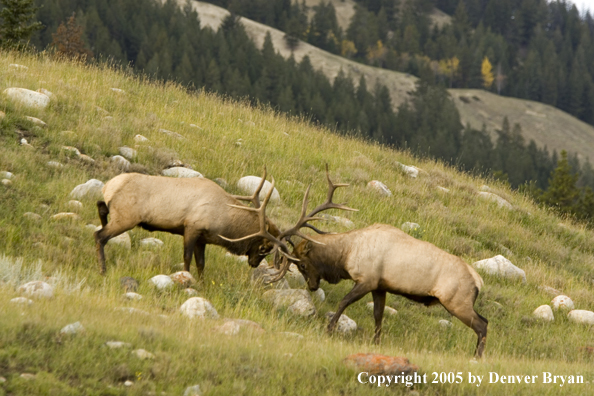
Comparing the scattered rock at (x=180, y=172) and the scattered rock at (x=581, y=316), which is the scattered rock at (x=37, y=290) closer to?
the scattered rock at (x=180, y=172)

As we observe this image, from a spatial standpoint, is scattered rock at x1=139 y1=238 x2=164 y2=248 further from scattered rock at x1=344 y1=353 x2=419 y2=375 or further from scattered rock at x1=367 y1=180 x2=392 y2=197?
scattered rock at x1=367 y1=180 x2=392 y2=197

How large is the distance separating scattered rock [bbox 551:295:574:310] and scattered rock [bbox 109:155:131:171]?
7317 millimetres

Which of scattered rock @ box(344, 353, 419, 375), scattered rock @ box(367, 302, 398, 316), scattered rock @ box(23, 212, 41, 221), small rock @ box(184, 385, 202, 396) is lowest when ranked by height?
scattered rock @ box(367, 302, 398, 316)

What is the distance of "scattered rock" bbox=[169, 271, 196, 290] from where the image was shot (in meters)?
7.92

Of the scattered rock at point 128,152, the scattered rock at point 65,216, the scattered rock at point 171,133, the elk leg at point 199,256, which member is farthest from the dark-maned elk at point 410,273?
the scattered rock at point 171,133

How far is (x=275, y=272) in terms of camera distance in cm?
898

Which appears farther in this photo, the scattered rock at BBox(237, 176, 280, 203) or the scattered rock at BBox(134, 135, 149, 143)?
the scattered rock at BBox(134, 135, 149, 143)

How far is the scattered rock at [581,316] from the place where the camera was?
1032 centimetres

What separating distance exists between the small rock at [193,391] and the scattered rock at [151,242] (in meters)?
4.21

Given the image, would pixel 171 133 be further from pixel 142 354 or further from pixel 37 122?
pixel 142 354

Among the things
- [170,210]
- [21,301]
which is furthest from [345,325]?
[21,301]

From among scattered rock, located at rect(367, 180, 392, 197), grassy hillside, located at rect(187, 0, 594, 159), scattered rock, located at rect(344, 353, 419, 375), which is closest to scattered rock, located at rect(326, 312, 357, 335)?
scattered rock, located at rect(344, 353, 419, 375)

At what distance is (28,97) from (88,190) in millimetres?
3188

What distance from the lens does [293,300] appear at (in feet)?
27.5
